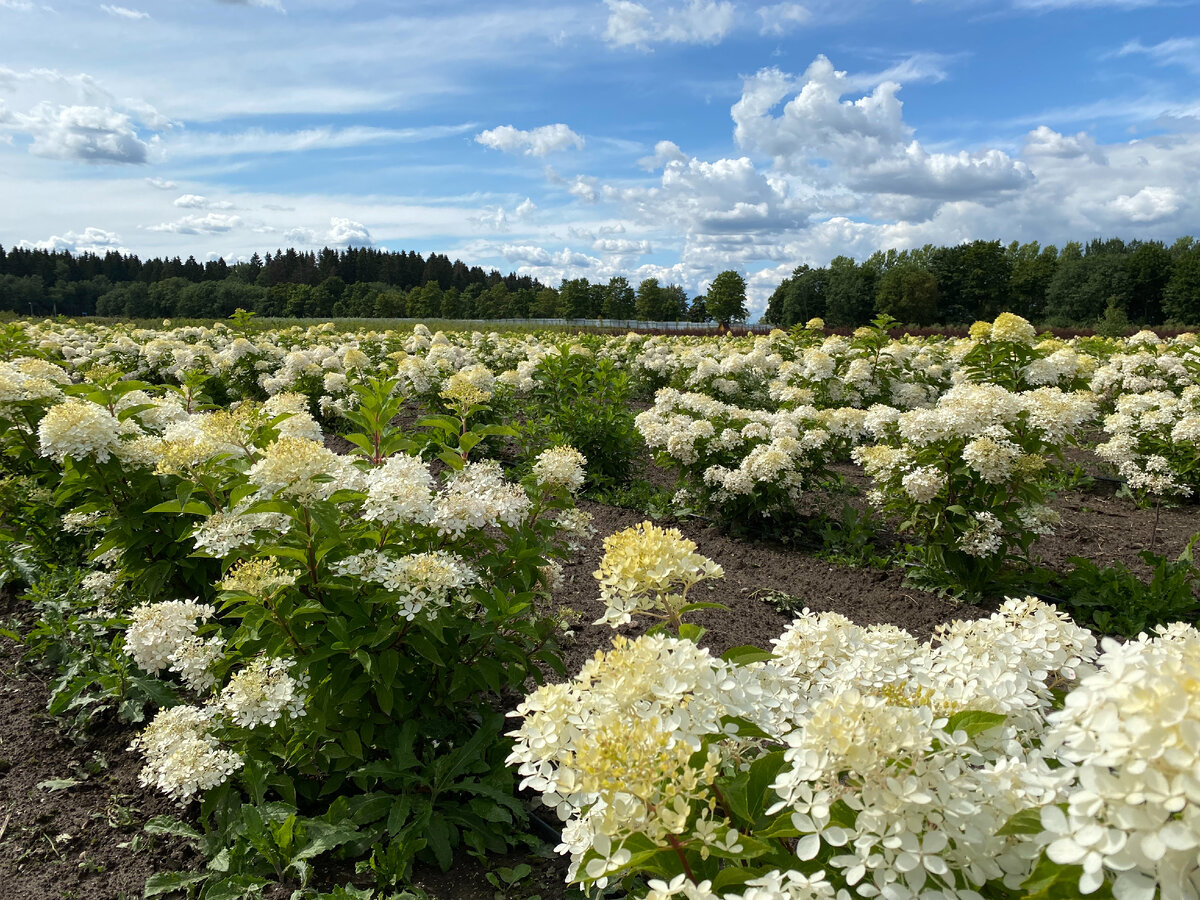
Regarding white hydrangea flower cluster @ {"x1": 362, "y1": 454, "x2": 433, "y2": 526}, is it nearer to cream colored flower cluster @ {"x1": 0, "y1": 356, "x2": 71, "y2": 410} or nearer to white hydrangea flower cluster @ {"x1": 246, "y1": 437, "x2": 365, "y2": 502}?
white hydrangea flower cluster @ {"x1": 246, "y1": 437, "x2": 365, "y2": 502}

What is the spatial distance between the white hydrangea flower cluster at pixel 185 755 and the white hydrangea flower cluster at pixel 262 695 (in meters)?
0.14

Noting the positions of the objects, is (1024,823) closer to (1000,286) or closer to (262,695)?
(262,695)

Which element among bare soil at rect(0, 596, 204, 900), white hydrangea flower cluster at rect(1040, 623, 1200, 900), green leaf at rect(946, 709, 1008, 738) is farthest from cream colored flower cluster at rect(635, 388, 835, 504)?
white hydrangea flower cluster at rect(1040, 623, 1200, 900)

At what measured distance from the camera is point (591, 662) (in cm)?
142

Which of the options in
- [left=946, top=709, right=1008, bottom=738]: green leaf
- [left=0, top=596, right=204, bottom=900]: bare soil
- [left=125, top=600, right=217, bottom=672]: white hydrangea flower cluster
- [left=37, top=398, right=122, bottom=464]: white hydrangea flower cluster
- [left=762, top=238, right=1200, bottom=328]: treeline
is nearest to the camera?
[left=946, top=709, right=1008, bottom=738]: green leaf

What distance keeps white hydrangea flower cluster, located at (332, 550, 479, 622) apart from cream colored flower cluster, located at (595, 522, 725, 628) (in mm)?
682

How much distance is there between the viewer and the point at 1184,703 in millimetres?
821

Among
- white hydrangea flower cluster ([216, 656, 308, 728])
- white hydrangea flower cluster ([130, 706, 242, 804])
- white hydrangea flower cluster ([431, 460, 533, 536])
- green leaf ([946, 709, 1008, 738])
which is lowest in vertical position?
white hydrangea flower cluster ([130, 706, 242, 804])

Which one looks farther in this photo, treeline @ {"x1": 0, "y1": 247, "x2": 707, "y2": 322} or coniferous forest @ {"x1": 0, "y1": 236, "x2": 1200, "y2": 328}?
treeline @ {"x1": 0, "y1": 247, "x2": 707, "y2": 322}

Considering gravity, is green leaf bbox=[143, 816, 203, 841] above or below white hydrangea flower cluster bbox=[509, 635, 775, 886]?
below

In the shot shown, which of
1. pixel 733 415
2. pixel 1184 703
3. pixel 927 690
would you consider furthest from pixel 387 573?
pixel 733 415

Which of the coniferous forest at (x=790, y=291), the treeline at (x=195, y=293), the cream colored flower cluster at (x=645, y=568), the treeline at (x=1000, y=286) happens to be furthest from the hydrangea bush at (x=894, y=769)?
the treeline at (x=195, y=293)

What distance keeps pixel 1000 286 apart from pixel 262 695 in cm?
6128

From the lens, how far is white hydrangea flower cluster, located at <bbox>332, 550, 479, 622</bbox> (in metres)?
2.16
